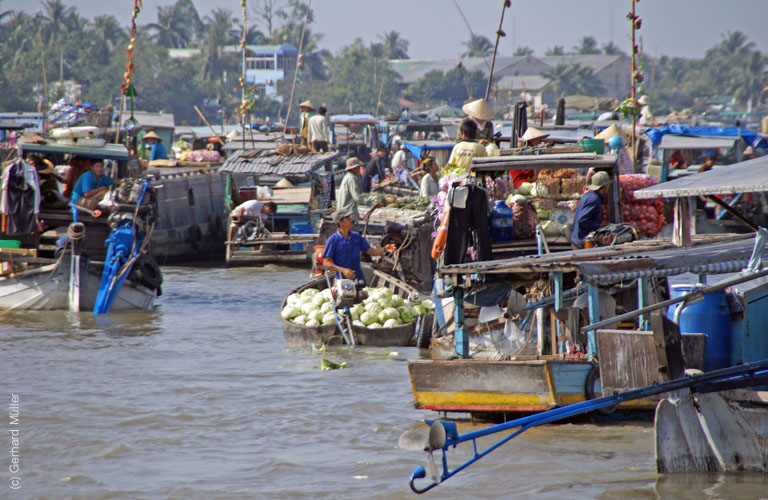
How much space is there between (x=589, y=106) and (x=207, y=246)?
48.3ft

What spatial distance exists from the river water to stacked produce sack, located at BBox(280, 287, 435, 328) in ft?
1.24

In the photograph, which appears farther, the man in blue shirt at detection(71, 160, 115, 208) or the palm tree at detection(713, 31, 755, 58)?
the palm tree at detection(713, 31, 755, 58)

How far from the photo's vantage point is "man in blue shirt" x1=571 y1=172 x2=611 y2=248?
9.25 meters

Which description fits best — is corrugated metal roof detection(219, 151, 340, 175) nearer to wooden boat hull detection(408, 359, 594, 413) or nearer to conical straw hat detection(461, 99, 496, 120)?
conical straw hat detection(461, 99, 496, 120)

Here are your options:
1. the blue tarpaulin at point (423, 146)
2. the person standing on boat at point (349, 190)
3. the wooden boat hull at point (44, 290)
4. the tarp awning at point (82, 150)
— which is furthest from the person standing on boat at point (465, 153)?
the blue tarpaulin at point (423, 146)

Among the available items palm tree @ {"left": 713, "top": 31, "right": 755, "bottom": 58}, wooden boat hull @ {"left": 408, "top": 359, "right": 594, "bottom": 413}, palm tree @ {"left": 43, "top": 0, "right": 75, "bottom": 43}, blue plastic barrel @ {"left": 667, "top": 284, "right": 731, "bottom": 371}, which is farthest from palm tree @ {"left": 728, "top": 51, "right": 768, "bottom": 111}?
wooden boat hull @ {"left": 408, "top": 359, "right": 594, "bottom": 413}

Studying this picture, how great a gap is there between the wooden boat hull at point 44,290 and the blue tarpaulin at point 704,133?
12.9 meters

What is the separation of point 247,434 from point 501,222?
354 centimetres

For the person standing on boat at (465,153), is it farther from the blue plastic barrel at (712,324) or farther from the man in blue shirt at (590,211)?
the blue plastic barrel at (712,324)

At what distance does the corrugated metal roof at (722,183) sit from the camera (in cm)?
641

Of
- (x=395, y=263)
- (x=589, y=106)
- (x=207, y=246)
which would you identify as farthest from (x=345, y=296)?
(x=589, y=106)

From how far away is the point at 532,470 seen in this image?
643 centimetres

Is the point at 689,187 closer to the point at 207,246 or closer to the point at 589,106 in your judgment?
the point at 207,246

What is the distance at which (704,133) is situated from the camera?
21.4m
